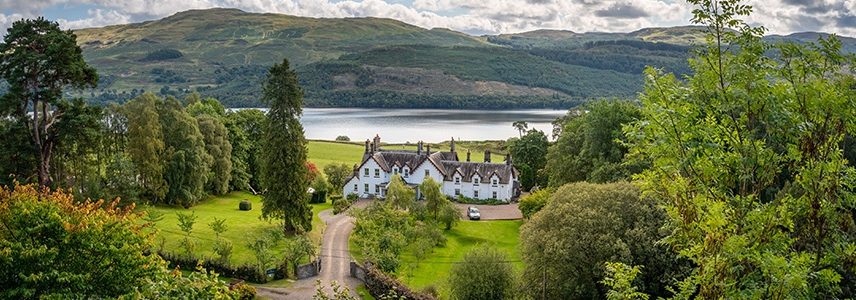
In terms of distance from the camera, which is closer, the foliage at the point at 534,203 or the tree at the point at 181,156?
the foliage at the point at 534,203

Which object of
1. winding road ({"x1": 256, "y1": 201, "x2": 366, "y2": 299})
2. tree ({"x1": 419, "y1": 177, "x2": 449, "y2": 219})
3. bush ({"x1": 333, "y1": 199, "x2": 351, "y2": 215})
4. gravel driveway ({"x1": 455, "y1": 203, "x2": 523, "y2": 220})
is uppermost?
tree ({"x1": 419, "y1": 177, "x2": 449, "y2": 219})

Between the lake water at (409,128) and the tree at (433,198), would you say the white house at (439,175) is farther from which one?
the lake water at (409,128)

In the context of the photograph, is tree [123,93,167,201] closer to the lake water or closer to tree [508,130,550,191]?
tree [508,130,550,191]

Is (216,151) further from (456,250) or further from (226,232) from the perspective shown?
(456,250)

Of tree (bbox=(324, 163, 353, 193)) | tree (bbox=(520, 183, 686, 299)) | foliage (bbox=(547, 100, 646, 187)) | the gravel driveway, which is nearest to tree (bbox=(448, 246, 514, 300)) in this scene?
tree (bbox=(520, 183, 686, 299))

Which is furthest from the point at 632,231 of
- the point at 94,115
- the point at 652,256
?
the point at 94,115

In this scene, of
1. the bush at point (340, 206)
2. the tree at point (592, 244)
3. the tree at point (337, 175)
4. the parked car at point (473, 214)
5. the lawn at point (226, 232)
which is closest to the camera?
the tree at point (592, 244)

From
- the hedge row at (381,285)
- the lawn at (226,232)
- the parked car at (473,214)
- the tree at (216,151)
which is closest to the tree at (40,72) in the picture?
the lawn at (226,232)
